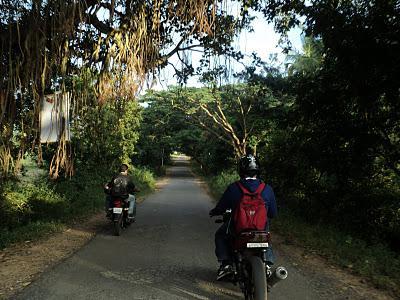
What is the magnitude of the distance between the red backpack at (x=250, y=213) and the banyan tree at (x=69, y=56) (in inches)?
81.6

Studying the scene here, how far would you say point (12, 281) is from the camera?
5574 mm

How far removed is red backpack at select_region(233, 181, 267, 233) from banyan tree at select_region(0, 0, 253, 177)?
2.07 meters

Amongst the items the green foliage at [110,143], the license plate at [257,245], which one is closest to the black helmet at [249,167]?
the license plate at [257,245]

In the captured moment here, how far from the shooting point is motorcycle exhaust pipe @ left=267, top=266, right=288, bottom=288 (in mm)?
4113

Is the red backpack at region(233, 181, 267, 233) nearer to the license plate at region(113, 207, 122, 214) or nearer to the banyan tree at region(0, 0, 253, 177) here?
the banyan tree at region(0, 0, 253, 177)

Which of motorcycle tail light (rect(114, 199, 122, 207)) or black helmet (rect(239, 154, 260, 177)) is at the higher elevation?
black helmet (rect(239, 154, 260, 177))

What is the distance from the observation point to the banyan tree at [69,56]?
16.4ft

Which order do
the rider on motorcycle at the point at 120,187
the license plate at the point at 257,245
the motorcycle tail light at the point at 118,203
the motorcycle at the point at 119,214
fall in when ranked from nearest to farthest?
the license plate at the point at 257,245 < the motorcycle at the point at 119,214 < the motorcycle tail light at the point at 118,203 < the rider on motorcycle at the point at 120,187

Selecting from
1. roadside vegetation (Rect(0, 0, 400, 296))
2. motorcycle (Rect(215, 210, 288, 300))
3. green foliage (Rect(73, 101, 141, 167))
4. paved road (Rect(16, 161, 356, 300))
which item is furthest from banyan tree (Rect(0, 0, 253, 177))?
green foliage (Rect(73, 101, 141, 167))

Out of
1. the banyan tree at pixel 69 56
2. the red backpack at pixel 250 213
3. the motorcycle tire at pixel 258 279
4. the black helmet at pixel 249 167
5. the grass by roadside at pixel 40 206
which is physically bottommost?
the grass by roadside at pixel 40 206

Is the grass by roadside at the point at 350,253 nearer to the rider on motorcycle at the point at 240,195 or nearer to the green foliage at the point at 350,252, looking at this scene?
the green foliage at the point at 350,252

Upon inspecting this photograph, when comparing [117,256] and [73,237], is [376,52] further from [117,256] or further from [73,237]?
[73,237]

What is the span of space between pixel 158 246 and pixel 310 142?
237 inches

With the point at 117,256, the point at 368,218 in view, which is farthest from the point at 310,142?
the point at 117,256
